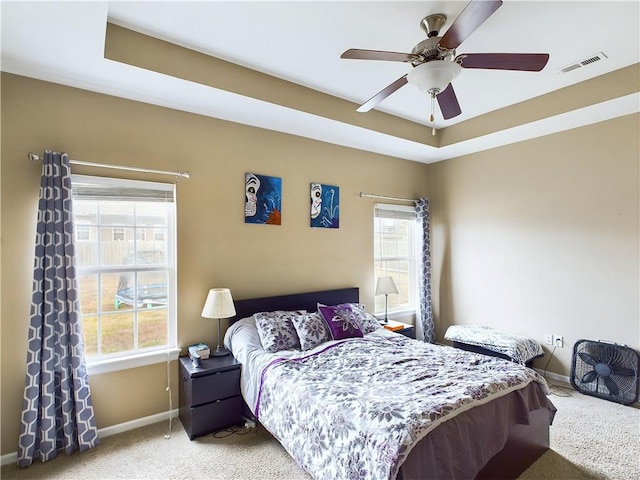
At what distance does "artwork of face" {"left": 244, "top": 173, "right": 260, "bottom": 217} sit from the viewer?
3379mm

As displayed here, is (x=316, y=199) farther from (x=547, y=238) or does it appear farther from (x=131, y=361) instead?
(x=547, y=238)

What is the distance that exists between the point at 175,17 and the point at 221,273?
2001 millimetres

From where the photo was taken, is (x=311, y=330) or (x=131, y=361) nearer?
(x=131, y=361)

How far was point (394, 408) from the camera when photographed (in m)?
1.81

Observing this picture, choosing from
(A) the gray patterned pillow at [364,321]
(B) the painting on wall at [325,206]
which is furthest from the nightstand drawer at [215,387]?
(B) the painting on wall at [325,206]

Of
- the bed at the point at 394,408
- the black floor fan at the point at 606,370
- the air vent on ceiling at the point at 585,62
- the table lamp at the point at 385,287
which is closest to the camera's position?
the bed at the point at 394,408

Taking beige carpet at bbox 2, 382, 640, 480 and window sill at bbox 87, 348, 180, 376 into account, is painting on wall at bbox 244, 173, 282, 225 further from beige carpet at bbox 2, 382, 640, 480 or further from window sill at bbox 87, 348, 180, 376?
beige carpet at bbox 2, 382, 640, 480

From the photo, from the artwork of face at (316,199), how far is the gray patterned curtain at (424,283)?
1590 mm

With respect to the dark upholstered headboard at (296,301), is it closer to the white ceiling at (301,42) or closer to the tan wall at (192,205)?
the tan wall at (192,205)

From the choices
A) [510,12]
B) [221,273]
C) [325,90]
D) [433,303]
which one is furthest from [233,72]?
[433,303]

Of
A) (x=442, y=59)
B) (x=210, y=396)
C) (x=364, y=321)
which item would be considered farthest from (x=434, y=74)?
(x=210, y=396)

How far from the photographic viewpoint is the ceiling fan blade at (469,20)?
147cm

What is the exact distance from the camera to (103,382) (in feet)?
8.80

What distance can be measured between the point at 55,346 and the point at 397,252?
3729mm
